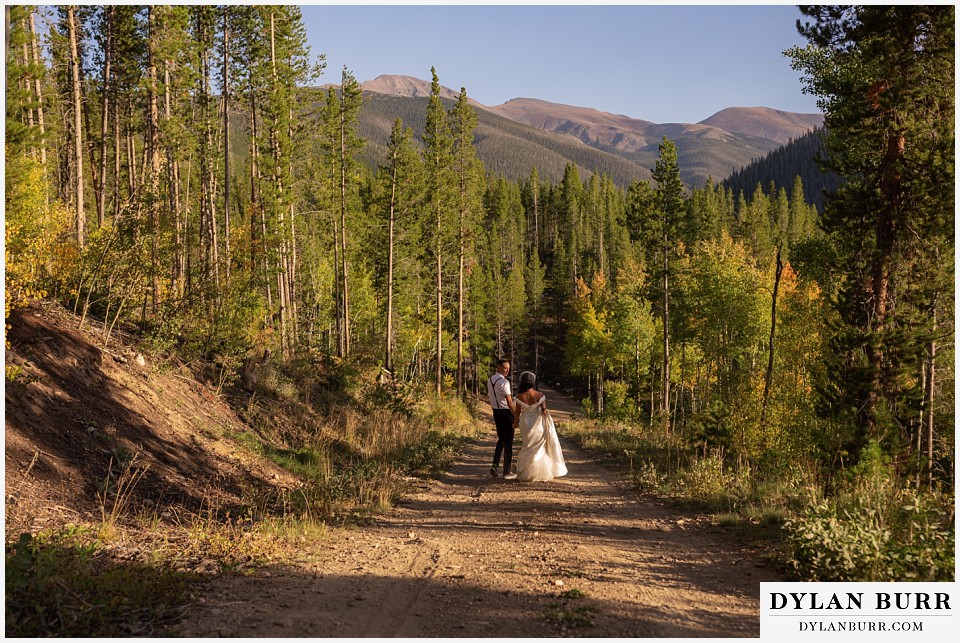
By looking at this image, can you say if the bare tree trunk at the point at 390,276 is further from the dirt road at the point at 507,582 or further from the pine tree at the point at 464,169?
the dirt road at the point at 507,582

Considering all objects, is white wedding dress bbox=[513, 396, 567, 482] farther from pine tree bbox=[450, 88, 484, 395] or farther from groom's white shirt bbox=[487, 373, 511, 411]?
pine tree bbox=[450, 88, 484, 395]

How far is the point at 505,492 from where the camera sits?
10.4 meters

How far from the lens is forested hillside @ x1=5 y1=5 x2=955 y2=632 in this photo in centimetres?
1056

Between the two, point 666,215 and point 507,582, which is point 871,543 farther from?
point 666,215

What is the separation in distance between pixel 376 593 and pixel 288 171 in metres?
26.3

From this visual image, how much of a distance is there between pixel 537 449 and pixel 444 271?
99.2ft

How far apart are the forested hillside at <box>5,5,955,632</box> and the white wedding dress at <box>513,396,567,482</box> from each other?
1.72 meters

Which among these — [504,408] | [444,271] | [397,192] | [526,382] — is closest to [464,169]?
[397,192]

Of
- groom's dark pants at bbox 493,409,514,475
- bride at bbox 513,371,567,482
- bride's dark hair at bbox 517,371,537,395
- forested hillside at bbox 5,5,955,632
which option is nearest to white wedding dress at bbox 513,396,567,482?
bride at bbox 513,371,567,482

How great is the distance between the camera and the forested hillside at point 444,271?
34.7 feet

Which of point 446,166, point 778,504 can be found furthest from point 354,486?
point 446,166

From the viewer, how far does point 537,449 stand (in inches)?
448

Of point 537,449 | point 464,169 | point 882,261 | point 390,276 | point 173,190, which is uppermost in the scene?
point 464,169

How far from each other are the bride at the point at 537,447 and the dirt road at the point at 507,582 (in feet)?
7.74
